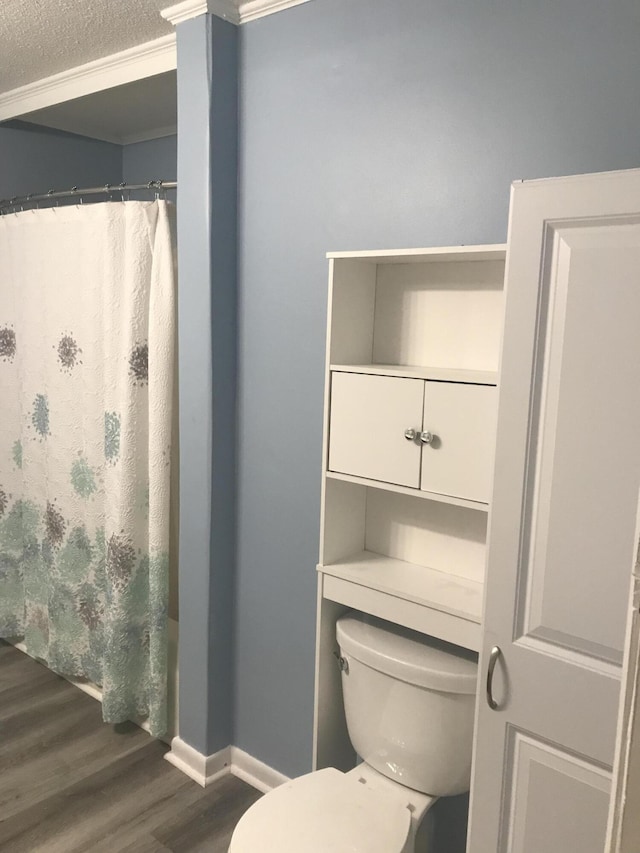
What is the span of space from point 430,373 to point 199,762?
1.52 metres

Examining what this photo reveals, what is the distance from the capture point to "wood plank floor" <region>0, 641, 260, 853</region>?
1.99m

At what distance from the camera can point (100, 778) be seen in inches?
88.0

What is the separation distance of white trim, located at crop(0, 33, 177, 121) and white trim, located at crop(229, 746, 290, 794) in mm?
2237

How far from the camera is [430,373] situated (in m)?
1.56

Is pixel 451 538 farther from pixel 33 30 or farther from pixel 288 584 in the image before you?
pixel 33 30

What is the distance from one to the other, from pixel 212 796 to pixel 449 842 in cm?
77

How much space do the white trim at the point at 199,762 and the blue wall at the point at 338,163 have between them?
0.08 meters

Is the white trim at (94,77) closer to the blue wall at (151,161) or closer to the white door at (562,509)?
the blue wall at (151,161)

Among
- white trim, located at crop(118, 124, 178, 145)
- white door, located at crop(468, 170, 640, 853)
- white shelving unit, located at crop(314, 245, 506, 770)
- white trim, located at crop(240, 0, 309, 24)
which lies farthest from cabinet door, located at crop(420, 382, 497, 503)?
white trim, located at crop(118, 124, 178, 145)

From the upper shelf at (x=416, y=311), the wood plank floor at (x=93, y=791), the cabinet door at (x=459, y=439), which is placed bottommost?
the wood plank floor at (x=93, y=791)

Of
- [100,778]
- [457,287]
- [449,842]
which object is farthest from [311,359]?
[100,778]

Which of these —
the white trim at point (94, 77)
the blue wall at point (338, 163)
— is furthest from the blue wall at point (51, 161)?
the blue wall at point (338, 163)

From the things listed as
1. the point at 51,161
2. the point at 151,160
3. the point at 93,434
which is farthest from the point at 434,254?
the point at 51,161

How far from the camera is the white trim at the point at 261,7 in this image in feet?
6.14
